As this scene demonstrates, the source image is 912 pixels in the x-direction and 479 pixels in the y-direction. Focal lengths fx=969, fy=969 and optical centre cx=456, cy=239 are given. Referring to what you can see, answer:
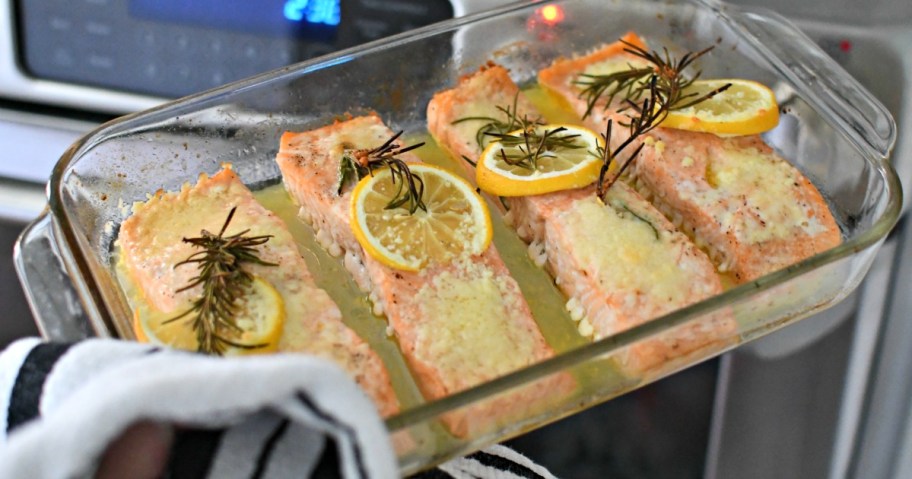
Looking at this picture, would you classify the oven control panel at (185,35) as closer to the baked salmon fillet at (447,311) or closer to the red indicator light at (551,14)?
the red indicator light at (551,14)

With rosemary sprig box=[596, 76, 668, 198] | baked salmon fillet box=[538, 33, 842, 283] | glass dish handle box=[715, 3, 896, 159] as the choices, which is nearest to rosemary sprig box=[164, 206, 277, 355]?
rosemary sprig box=[596, 76, 668, 198]

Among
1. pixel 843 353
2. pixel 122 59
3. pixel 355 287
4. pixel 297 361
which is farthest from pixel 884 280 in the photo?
pixel 122 59

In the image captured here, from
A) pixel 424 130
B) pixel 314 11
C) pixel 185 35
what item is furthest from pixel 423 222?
pixel 185 35

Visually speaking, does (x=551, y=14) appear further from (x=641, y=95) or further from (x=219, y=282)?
(x=219, y=282)

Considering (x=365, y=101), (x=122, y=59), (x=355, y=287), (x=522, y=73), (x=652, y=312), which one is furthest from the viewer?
(x=122, y=59)

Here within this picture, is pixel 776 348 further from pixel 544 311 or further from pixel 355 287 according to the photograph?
pixel 355 287
